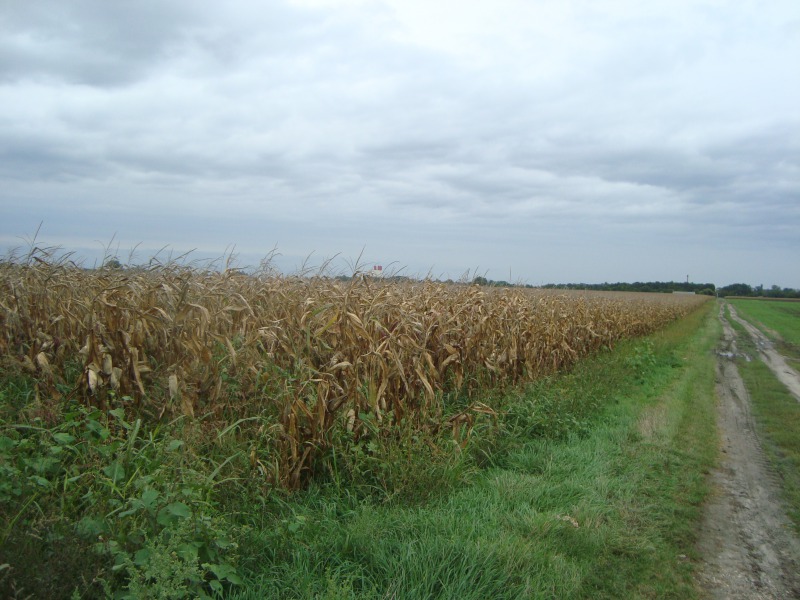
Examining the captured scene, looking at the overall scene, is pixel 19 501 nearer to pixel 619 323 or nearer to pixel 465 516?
pixel 465 516

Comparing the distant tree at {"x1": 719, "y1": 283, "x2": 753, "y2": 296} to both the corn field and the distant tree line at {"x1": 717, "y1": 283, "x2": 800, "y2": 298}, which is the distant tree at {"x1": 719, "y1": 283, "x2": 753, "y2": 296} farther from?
the corn field

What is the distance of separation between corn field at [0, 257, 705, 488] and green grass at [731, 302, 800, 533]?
11.0 feet

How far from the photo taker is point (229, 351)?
16.7 feet

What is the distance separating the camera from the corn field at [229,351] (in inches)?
197

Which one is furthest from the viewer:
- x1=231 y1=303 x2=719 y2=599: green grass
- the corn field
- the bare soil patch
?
the bare soil patch

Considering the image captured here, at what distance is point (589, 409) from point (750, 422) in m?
2.95

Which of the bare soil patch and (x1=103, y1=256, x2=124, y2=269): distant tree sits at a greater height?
(x1=103, y1=256, x2=124, y2=269): distant tree

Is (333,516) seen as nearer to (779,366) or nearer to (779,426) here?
(779,426)

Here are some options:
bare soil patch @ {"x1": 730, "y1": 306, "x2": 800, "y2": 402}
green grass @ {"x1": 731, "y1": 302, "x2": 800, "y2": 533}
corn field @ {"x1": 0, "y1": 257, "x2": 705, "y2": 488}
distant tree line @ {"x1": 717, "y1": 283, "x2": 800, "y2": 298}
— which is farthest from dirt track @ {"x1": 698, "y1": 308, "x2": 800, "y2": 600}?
distant tree line @ {"x1": 717, "y1": 283, "x2": 800, "y2": 298}

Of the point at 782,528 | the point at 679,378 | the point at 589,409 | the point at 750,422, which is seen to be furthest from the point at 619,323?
the point at 782,528

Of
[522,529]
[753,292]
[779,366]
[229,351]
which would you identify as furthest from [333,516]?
[753,292]

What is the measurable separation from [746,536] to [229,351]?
15.4ft

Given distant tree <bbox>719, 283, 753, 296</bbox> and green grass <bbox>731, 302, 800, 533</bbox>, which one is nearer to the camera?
green grass <bbox>731, 302, 800, 533</bbox>

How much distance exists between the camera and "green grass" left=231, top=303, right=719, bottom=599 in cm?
363
